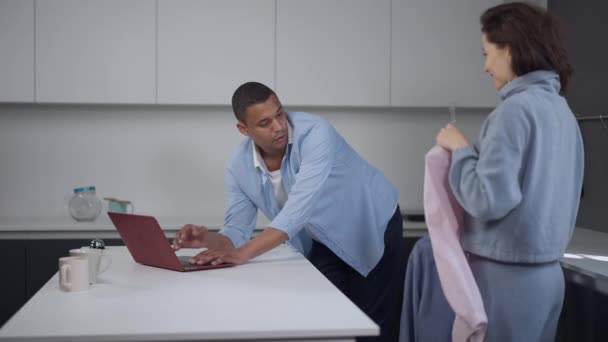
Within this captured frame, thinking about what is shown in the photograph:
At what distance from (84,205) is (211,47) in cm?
113

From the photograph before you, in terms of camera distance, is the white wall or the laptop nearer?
the laptop

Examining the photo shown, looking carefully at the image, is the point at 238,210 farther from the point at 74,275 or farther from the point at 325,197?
the point at 74,275

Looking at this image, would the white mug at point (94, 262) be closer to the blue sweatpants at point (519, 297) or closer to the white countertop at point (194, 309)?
the white countertop at point (194, 309)

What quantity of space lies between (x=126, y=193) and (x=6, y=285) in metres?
0.89

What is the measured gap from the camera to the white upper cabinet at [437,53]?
3.97 metres

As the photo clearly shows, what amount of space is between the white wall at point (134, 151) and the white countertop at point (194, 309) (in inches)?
81.9

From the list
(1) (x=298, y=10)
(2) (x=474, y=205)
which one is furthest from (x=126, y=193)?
(2) (x=474, y=205)

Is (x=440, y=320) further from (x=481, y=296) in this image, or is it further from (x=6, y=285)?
(x=6, y=285)

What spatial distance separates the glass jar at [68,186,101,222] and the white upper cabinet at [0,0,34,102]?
2.06ft

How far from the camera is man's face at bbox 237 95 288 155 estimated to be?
2.35 m

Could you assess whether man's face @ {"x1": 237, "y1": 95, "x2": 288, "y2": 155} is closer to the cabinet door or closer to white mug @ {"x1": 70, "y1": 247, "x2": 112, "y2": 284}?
white mug @ {"x1": 70, "y1": 247, "x2": 112, "y2": 284}

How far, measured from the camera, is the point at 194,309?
1.60 meters

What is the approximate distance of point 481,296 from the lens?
1.83 meters

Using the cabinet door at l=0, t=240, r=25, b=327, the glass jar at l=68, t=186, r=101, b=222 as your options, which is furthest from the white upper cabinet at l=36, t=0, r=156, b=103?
the cabinet door at l=0, t=240, r=25, b=327
